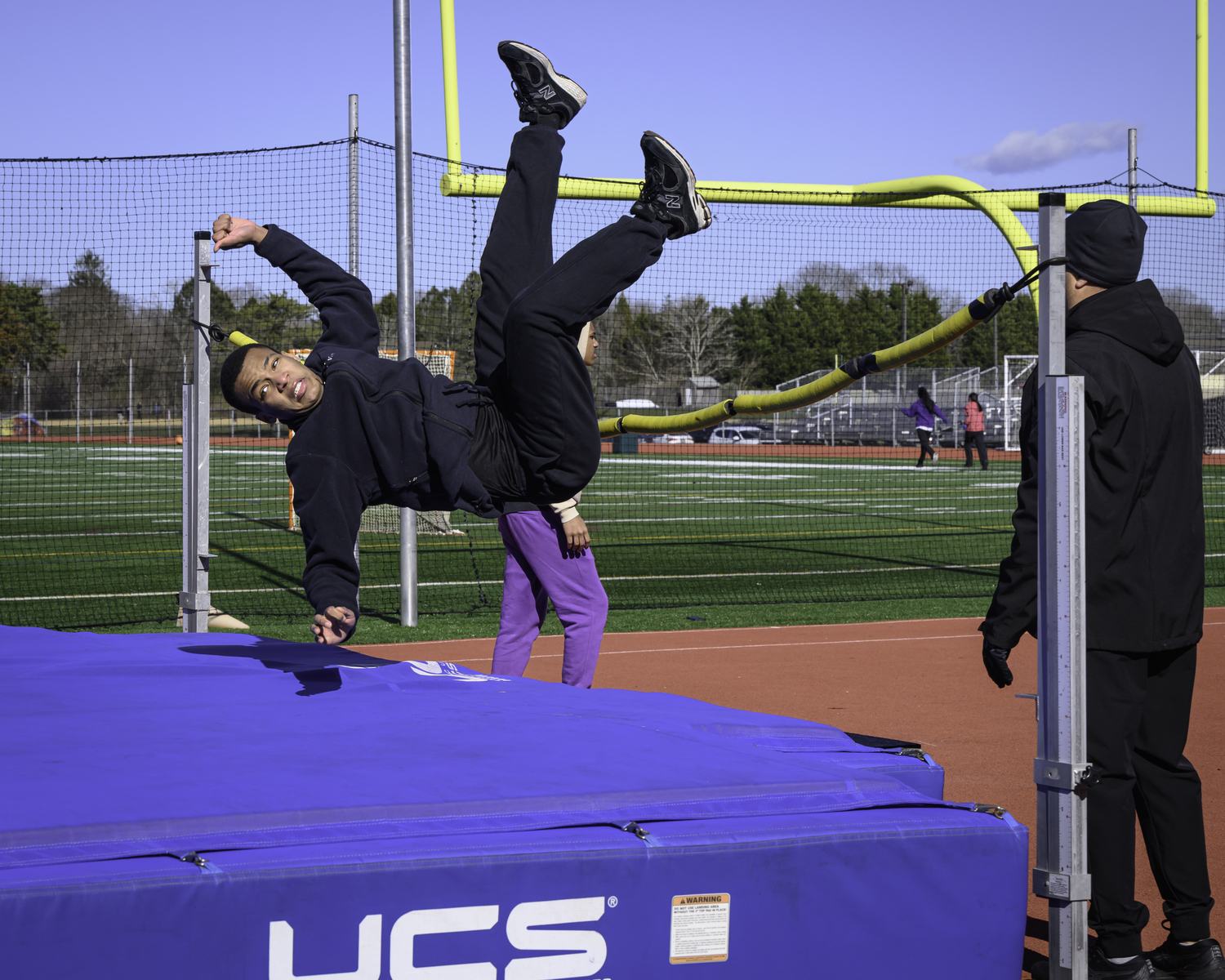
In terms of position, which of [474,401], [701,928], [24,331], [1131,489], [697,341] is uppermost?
[697,341]

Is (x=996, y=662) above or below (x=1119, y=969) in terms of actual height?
above

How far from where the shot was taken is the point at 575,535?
16.3 ft

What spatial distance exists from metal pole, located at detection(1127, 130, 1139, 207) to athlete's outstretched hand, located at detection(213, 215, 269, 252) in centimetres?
817

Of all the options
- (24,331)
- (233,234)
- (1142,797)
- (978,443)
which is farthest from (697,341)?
(1142,797)

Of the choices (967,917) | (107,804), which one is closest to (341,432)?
(107,804)

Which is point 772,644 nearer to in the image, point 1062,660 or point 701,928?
point 1062,660

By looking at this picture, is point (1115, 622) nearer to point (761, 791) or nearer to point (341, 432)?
point (761, 791)

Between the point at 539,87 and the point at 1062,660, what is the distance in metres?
2.62

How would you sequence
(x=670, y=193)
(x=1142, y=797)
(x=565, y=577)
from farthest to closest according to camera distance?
1. (x=565, y=577)
2. (x=670, y=193)
3. (x=1142, y=797)

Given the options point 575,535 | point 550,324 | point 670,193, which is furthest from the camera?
point 575,535

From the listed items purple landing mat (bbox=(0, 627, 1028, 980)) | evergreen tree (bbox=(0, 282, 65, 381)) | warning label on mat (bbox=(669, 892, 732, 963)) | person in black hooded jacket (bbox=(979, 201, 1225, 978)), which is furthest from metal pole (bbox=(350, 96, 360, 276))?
evergreen tree (bbox=(0, 282, 65, 381))

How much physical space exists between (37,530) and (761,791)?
18520 millimetres

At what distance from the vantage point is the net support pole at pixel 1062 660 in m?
3.11

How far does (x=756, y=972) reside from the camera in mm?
2781
